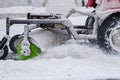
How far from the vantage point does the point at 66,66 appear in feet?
17.7

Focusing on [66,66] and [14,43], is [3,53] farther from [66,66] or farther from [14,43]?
[66,66]

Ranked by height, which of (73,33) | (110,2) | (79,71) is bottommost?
(79,71)

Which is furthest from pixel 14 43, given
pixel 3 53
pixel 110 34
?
pixel 110 34

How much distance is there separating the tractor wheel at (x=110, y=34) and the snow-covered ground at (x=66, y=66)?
15 centimetres

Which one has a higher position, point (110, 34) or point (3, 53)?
point (110, 34)

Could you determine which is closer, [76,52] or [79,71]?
[79,71]

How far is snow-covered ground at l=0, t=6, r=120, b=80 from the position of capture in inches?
194

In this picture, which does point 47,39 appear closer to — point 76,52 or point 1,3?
point 76,52

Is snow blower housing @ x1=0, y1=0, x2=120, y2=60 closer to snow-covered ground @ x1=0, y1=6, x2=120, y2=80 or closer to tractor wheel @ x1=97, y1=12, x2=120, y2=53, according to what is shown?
tractor wheel @ x1=97, y1=12, x2=120, y2=53

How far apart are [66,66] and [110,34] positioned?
40.8 inches

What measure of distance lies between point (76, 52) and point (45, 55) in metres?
0.58

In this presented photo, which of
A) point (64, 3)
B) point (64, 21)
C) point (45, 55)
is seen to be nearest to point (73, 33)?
point (64, 21)

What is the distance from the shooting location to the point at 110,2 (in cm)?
585

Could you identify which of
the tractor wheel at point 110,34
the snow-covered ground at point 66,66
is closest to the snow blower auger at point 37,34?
the snow-covered ground at point 66,66
